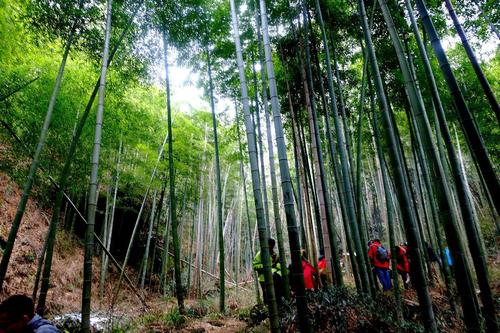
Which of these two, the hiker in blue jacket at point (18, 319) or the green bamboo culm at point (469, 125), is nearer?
the green bamboo culm at point (469, 125)

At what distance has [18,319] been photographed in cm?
178

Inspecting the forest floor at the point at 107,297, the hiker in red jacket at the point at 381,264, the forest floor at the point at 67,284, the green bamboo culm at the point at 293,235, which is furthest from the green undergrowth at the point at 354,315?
the forest floor at the point at 67,284

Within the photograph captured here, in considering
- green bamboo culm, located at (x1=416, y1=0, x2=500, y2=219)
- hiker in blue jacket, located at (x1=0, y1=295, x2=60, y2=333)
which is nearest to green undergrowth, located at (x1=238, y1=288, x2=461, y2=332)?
green bamboo culm, located at (x1=416, y1=0, x2=500, y2=219)

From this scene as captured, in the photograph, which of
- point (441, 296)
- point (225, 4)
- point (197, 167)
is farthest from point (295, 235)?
point (197, 167)

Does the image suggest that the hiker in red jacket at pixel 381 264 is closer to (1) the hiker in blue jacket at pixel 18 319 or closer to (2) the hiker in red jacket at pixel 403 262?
(2) the hiker in red jacket at pixel 403 262

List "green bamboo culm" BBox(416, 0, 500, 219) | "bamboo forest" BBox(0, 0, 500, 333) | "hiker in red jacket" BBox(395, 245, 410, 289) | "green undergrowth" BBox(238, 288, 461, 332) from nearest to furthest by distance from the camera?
1. "green bamboo culm" BBox(416, 0, 500, 219)
2. "bamboo forest" BBox(0, 0, 500, 333)
3. "green undergrowth" BBox(238, 288, 461, 332)
4. "hiker in red jacket" BBox(395, 245, 410, 289)

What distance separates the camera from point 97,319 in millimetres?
5086

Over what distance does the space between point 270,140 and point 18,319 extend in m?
3.32

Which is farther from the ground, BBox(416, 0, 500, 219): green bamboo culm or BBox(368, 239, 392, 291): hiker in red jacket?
BBox(416, 0, 500, 219): green bamboo culm

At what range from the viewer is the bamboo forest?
Result: 6.70 feet

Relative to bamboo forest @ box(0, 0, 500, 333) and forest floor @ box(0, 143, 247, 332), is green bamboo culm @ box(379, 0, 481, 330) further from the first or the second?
forest floor @ box(0, 143, 247, 332)

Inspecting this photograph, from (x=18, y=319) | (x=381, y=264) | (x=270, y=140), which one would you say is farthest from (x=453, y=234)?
(x=381, y=264)

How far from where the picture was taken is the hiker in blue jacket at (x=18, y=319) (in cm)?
176

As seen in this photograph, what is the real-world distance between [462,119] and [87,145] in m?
6.28
